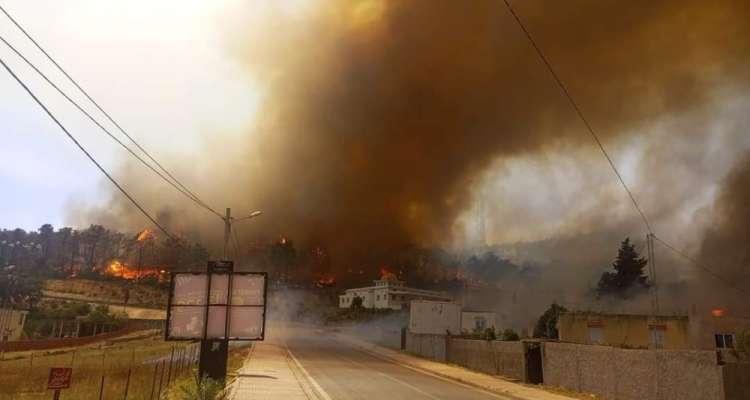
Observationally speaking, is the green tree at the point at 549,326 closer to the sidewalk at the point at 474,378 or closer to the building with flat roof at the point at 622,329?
the building with flat roof at the point at 622,329

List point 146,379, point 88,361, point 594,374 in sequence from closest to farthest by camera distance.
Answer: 1. point 594,374
2. point 146,379
3. point 88,361

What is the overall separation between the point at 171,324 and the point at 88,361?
17411 millimetres

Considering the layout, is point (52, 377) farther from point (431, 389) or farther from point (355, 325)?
point (355, 325)

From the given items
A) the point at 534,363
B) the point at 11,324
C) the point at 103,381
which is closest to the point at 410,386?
the point at 534,363

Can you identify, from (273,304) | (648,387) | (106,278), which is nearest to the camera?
(648,387)

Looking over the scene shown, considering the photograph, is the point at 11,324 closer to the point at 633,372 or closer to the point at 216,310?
the point at 216,310

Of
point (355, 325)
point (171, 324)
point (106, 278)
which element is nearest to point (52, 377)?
point (171, 324)

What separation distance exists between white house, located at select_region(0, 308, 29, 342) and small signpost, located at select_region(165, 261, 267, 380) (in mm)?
46827

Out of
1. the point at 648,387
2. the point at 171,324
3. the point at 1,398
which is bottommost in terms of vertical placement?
the point at 1,398

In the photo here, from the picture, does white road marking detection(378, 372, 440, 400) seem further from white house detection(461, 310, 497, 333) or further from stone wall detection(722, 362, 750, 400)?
white house detection(461, 310, 497, 333)

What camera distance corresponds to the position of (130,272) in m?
139

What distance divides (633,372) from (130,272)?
459ft

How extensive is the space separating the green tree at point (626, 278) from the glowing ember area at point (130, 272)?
322ft

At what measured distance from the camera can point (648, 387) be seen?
1642 centimetres
